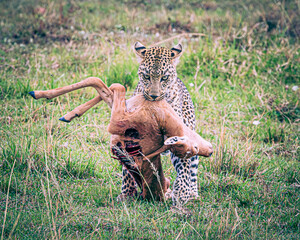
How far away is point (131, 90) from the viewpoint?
6.23m

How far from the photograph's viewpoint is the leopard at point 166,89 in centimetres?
347

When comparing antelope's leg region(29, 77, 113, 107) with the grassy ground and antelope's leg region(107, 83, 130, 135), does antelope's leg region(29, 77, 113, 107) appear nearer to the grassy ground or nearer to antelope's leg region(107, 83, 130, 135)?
antelope's leg region(107, 83, 130, 135)

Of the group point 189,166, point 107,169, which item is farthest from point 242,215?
point 107,169

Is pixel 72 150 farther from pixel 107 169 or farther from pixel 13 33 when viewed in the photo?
pixel 13 33

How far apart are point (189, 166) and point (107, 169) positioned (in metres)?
1.00

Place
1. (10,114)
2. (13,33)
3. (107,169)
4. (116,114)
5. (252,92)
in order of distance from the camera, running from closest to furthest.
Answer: (116,114) → (107,169) → (10,114) → (252,92) → (13,33)

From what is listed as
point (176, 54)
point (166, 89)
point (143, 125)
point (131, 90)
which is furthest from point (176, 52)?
point (131, 90)

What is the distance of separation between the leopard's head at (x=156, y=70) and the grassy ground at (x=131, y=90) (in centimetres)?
110

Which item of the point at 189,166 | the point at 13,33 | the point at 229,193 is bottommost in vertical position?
the point at 229,193

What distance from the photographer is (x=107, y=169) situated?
4.30 metres

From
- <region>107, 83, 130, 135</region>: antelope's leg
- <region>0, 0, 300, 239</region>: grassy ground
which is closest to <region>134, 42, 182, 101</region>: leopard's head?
<region>107, 83, 130, 135</region>: antelope's leg

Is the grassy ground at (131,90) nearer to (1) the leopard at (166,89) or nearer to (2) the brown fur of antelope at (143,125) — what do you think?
(1) the leopard at (166,89)

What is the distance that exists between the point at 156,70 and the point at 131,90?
279 cm

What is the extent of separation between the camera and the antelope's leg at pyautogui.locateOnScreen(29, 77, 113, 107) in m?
2.81
